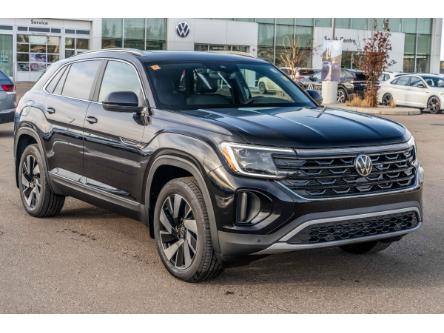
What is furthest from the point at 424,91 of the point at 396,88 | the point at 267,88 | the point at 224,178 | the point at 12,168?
the point at 224,178

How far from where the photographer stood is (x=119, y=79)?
6.20m

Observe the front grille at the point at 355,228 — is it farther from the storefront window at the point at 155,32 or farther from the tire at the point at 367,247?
the storefront window at the point at 155,32

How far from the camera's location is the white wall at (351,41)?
51.7 m

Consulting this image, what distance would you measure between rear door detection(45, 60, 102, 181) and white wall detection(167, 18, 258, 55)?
4039cm

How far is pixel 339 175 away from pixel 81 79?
3.09 m

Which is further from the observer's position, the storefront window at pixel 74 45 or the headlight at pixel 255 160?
the storefront window at pixel 74 45

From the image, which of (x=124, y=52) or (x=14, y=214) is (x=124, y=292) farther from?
(x=14, y=214)

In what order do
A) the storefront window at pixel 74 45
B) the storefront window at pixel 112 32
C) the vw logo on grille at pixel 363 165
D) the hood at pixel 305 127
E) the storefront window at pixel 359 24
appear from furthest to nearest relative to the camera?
the storefront window at pixel 359 24 < the storefront window at pixel 112 32 < the storefront window at pixel 74 45 < the vw logo on grille at pixel 363 165 < the hood at pixel 305 127

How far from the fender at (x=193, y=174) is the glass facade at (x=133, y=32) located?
133 feet

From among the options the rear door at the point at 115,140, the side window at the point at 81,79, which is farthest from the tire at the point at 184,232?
the side window at the point at 81,79

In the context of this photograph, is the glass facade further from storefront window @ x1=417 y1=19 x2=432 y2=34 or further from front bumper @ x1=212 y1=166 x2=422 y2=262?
front bumper @ x1=212 y1=166 x2=422 y2=262

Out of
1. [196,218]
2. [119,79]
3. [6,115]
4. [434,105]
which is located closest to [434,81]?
[434,105]

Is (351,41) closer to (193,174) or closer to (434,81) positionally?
(434,81)
